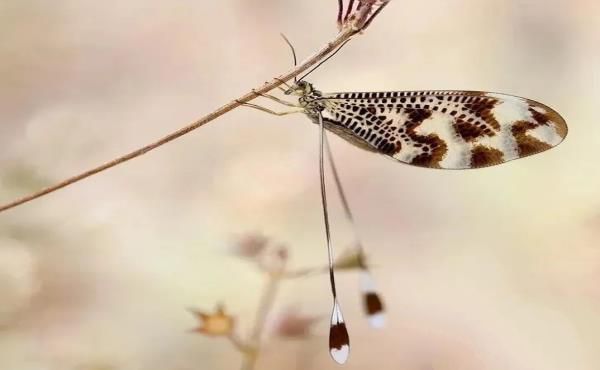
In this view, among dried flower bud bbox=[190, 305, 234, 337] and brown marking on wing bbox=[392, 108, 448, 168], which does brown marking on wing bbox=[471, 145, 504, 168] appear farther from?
dried flower bud bbox=[190, 305, 234, 337]

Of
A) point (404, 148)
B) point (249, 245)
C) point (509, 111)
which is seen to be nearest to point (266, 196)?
point (249, 245)

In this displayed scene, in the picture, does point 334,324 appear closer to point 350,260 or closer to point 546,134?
point 350,260

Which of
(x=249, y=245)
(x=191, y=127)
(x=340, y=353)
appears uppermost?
(x=191, y=127)

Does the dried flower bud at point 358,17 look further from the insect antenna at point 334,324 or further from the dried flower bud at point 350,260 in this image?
the dried flower bud at point 350,260

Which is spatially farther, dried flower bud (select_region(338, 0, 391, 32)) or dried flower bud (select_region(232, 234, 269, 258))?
dried flower bud (select_region(232, 234, 269, 258))

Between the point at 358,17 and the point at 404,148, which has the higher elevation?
the point at 358,17

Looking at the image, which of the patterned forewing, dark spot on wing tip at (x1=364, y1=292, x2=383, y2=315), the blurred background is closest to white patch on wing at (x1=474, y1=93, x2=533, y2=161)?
the patterned forewing

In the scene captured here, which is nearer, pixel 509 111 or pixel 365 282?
pixel 509 111

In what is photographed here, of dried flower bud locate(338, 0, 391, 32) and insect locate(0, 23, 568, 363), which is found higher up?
dried flower bud locate(338, 0, 391, 32)
